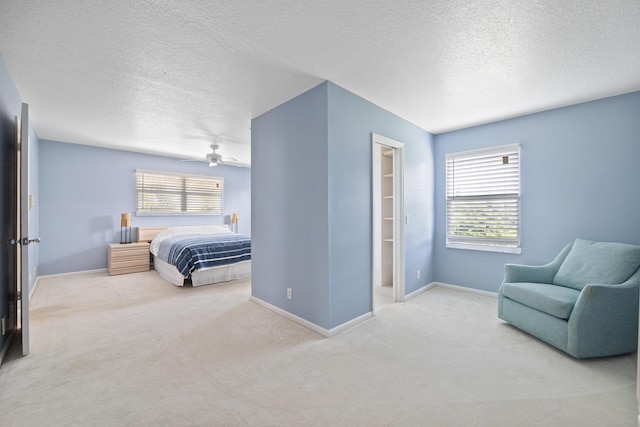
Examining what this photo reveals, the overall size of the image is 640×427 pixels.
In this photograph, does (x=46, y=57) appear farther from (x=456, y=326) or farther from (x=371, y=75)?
(x=456, y=326)

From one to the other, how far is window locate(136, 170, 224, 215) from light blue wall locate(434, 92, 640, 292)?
5.76m

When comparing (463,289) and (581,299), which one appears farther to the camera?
(463,289)

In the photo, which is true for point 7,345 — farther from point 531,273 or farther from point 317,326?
point 531,273

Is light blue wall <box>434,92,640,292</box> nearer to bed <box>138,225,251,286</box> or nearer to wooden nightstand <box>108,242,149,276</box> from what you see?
bed <box>138,225,251,286</box>

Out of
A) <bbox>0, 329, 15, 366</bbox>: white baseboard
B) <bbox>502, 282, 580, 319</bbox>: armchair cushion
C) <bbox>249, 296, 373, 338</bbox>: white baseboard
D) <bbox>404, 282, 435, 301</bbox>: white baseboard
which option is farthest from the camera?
<bbox>404, 282, 435, 301</bbox>: white baseboard

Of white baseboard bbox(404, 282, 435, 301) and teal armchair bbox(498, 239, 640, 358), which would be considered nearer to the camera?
teal armchair bbox(498, 239, 640, 358)

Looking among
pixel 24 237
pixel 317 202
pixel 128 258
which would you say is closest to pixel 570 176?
pixel 317 202

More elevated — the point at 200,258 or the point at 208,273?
the point at 200,258

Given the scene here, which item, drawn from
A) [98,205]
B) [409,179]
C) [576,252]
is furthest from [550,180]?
[98,205]

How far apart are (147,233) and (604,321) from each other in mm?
7064

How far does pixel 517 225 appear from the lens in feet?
12.1

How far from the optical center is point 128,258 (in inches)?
208

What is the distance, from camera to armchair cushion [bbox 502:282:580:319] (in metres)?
2.30

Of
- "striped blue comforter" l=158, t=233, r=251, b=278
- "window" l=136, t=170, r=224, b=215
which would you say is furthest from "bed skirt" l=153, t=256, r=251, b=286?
"window" l=136, t=170, r=224, b=215
